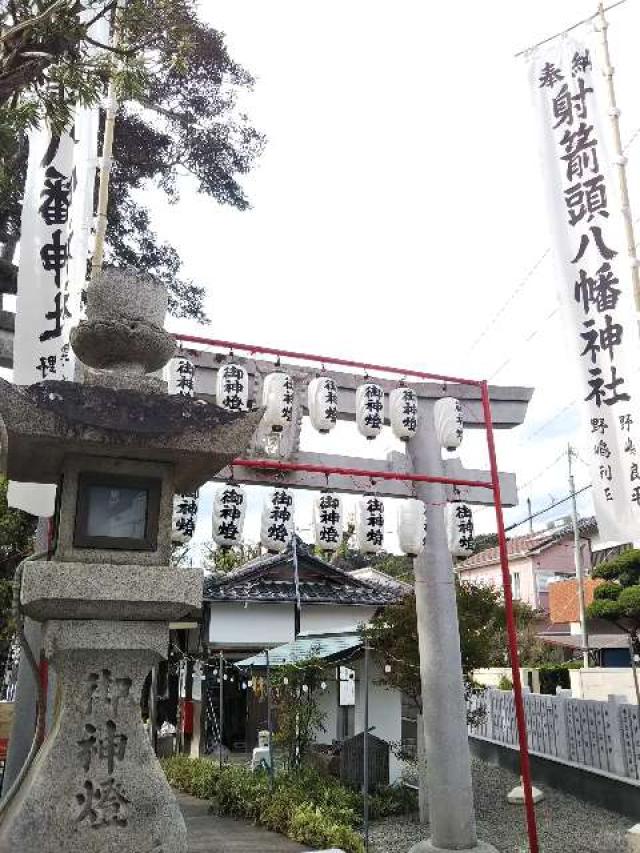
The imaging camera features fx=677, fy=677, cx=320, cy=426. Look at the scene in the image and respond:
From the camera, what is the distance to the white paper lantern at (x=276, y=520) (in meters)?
9.80

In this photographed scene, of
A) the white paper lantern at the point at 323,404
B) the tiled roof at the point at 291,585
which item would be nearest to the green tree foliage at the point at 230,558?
the tiled roof at the point at 291,585

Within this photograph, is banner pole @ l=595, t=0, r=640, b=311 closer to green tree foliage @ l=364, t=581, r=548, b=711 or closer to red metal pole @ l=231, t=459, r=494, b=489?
red metal pole @ l=231, t=459, r=494, b=489

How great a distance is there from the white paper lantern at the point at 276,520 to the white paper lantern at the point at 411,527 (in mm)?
1745

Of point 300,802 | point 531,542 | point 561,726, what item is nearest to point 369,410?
point 300,802

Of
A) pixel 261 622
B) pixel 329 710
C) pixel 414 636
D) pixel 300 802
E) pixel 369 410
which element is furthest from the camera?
pixel 261 622

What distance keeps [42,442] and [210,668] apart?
1893 cm

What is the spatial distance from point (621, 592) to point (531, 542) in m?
27.7

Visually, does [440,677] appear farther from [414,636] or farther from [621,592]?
[621,592]

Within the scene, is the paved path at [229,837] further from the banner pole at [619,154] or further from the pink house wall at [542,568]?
the pink house wall at [542,568]

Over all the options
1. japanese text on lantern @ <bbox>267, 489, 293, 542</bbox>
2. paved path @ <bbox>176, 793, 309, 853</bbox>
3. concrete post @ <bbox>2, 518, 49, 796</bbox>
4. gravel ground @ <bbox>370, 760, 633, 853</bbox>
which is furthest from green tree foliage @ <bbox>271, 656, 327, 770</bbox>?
concrete post @ <bbox>2, 518, 49, 796</bbox>

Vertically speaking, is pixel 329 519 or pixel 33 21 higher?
pixel 33 21

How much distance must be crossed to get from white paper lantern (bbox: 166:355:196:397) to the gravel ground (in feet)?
24.5

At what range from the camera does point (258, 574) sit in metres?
22.3

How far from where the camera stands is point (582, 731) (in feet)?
44.0
